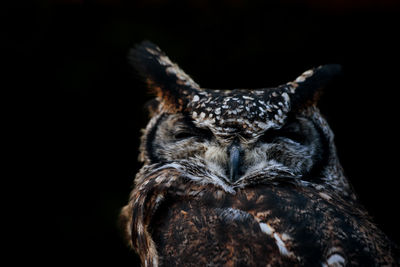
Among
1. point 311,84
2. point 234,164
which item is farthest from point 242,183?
point 311,84

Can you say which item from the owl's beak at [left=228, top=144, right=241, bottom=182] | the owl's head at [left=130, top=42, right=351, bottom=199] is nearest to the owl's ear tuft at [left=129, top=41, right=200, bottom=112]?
the owl's head at [left=130, top=42, right=351, bottom=199]

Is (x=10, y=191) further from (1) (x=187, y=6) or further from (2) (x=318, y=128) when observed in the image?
(2) (x=318, y=128)

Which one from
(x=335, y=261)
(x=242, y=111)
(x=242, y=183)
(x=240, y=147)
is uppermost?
(x=242, y=111)

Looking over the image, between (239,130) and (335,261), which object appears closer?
(335,261)

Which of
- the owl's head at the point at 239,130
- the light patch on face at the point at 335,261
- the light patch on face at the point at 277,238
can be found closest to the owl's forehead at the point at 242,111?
the owl's head at the point at 239,130

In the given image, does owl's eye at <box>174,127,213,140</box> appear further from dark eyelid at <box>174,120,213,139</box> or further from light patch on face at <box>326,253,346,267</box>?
light patch on face at <box>326,253,346,267</box>

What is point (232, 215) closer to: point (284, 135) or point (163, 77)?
point (284, 135)

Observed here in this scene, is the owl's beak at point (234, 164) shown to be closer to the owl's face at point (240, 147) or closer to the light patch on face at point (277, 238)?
the owl's face at point (240, 147)

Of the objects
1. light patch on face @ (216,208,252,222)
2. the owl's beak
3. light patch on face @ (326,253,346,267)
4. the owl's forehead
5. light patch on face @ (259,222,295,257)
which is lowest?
light patch on face @ (326,253,346,267)
